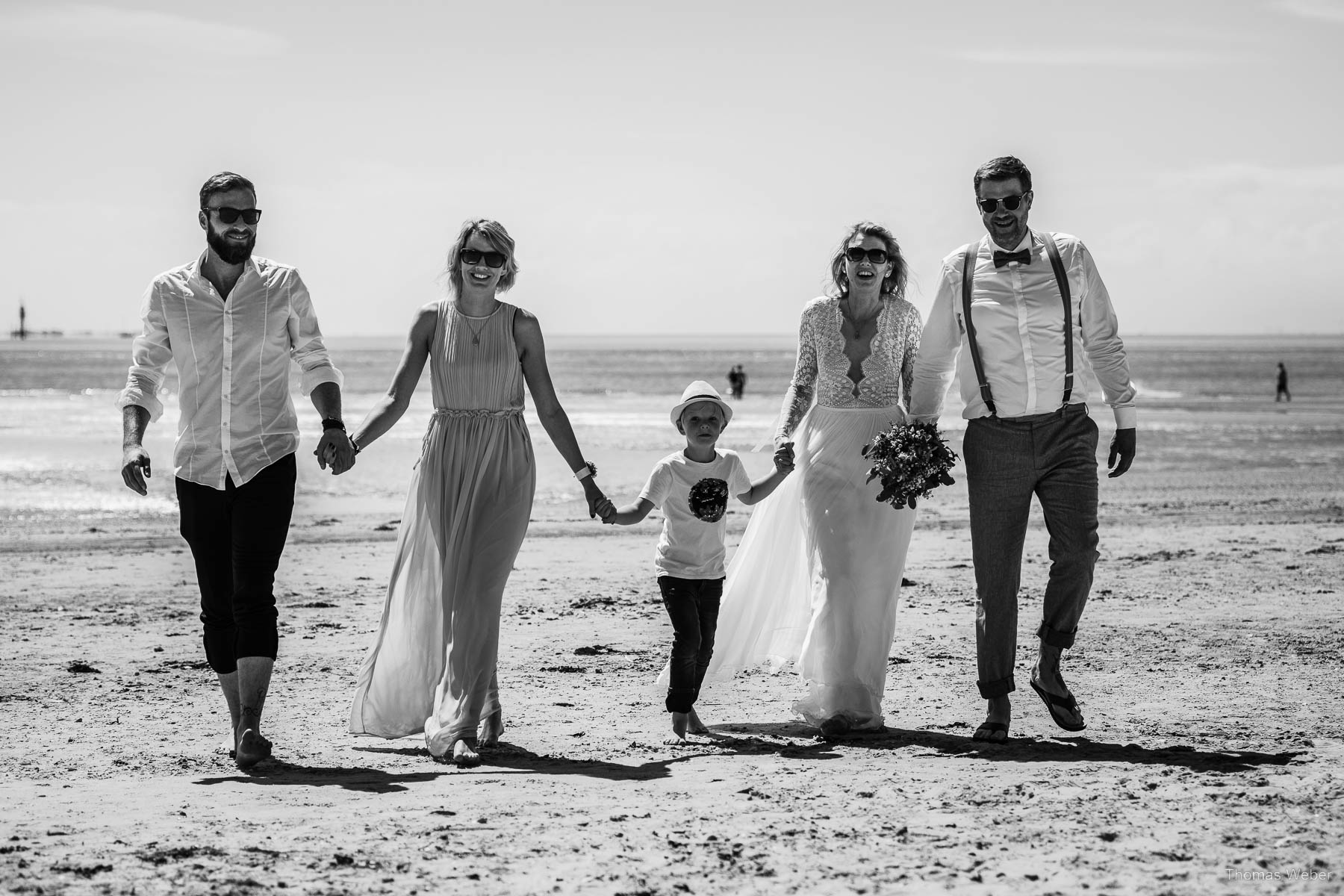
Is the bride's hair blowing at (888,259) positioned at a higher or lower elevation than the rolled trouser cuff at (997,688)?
higher

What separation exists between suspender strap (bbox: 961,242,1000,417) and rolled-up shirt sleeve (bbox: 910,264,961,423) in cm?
8

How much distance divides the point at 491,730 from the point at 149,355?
206cm

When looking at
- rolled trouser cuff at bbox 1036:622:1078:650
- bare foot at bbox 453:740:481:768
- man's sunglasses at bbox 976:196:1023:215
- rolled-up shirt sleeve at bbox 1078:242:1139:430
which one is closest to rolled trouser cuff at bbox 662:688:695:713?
bare foot at bbox 453:740:481:768

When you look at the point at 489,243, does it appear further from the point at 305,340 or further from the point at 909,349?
the point at 909,349

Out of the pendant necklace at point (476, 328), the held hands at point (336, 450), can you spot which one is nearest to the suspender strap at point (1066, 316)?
the pendant necklace at point (476, 328)

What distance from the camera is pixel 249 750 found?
5230 mm

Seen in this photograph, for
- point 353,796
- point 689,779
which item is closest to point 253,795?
point 353,796

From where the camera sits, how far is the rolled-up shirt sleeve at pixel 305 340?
18.2 ft

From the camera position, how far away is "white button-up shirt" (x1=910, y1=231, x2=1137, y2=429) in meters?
5.57

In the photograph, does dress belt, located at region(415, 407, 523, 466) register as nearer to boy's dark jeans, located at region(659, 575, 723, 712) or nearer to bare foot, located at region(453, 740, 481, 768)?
boy's dark jeans, located at region(659, 575, 723, 712)

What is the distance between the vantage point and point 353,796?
15.7 ft

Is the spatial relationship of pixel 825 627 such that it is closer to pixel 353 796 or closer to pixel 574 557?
pixel 353 796

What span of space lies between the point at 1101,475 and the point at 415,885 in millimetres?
16573

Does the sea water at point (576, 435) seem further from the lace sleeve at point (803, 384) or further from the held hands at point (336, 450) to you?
the held hands at point (336, 450)
